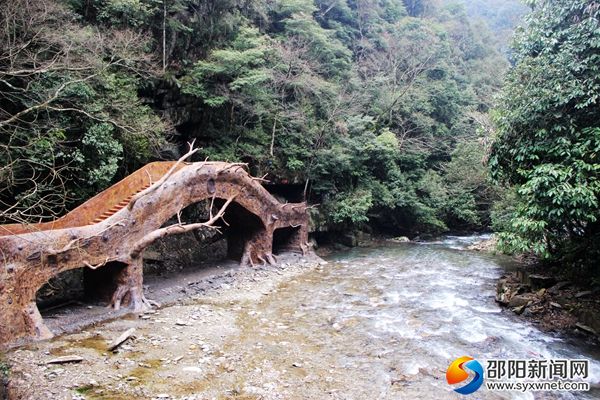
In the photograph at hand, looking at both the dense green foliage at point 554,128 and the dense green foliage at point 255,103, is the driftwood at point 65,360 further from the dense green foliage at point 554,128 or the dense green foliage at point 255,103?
the dense green foliage at point 554,128

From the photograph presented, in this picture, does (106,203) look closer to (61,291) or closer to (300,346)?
(61,291)

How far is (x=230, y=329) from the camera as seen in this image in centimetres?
884

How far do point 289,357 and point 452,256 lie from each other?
1401 cm

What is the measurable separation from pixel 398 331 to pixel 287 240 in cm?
1023

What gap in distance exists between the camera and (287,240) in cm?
1880

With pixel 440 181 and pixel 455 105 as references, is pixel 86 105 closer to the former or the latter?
pixel 440 181

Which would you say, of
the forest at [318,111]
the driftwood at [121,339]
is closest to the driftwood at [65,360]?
the driftwood at [121,339]

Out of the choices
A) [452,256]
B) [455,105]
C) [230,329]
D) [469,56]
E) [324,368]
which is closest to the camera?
[324,368]

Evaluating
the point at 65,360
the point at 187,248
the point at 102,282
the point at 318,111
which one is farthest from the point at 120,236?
the point at 318,111

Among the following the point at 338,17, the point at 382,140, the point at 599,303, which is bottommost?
the point at 599,303

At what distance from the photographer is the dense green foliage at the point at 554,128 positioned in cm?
811

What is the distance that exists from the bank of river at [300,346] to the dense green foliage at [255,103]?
3.00m

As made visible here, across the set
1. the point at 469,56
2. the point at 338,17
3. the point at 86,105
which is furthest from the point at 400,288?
the point at 469,56

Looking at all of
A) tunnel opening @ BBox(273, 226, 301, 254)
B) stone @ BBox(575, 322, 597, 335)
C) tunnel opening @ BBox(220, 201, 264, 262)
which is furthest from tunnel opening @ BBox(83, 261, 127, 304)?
stone @ BBox(575, 322, 597, 335)
